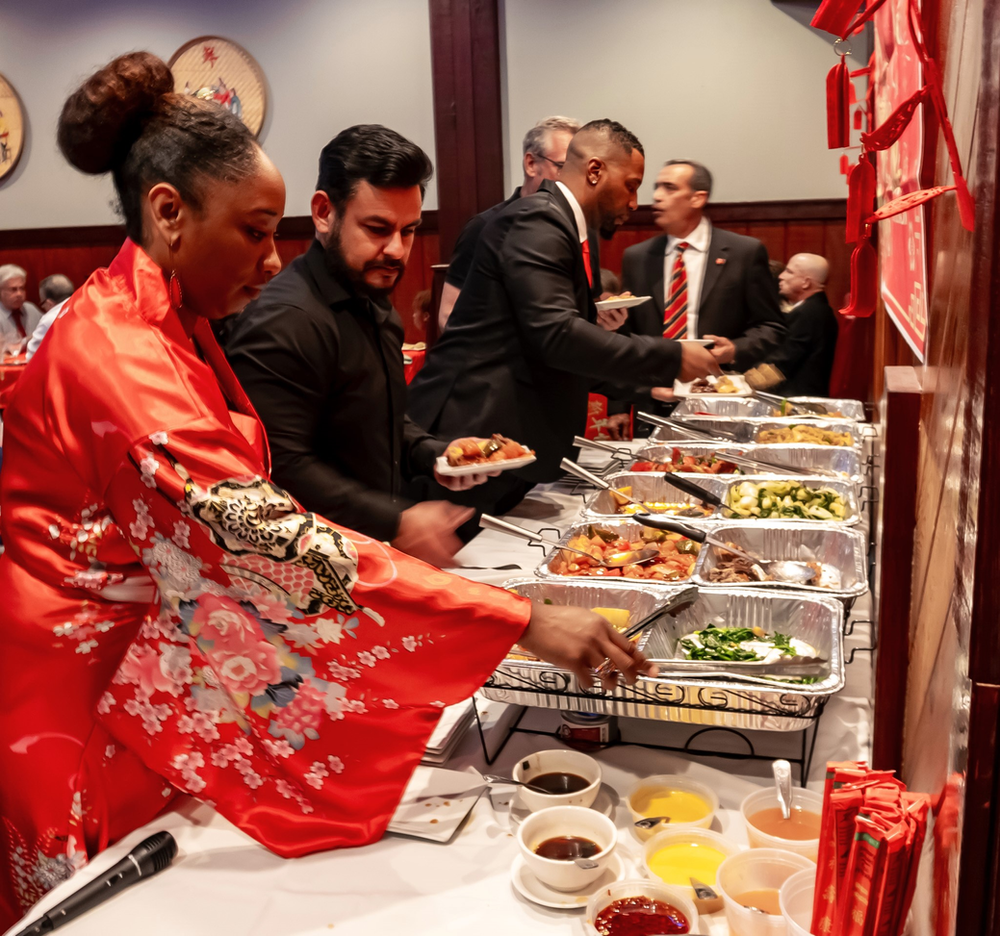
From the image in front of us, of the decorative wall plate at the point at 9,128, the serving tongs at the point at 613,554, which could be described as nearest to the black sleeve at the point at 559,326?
the serving tongs at the point at 613,554

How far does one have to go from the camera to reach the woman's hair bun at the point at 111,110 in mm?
1189

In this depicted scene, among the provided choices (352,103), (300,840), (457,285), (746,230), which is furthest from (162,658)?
(352,103)

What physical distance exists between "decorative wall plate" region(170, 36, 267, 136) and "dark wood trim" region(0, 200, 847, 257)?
730 mm

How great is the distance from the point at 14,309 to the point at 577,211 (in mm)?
5468

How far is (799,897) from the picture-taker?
0.89 metres

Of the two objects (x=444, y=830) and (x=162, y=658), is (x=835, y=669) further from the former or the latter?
(x=162, y=658)

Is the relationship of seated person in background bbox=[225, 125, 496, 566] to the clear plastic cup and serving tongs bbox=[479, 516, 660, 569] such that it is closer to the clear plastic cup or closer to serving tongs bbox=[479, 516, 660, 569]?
serving tongs bbox=[479, 516, 660, 569]

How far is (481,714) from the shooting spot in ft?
4.68

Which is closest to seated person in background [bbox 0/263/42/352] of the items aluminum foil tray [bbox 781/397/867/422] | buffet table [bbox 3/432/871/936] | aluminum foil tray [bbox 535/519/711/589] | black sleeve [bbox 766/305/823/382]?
black sleeve [bbox 766/305/823/382]

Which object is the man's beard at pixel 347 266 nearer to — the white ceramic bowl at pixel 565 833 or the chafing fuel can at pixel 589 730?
the chafing fuel can at pixel 589 730

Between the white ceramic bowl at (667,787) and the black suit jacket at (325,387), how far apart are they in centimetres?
69

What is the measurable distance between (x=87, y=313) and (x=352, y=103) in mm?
5690

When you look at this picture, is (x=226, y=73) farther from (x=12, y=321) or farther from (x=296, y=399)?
(x=296, y=399)

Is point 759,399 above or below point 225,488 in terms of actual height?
below
